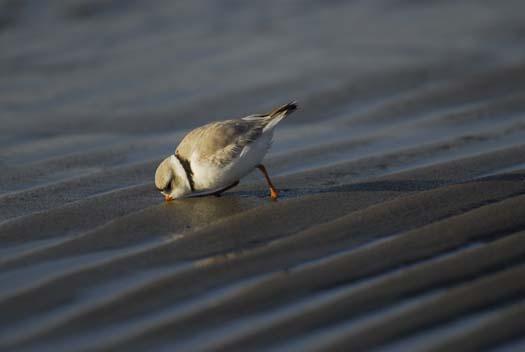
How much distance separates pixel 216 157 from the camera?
211 inches

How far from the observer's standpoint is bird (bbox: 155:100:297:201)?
536cm

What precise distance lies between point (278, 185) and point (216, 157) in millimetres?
646

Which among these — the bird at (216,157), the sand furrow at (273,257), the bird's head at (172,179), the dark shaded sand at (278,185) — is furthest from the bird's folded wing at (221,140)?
A: the sand furrow at (273,257)

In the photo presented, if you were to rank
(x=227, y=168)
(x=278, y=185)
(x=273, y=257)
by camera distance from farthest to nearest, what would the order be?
(x=278, y=185)
(x=227, y=168)
(x=273, y=257)

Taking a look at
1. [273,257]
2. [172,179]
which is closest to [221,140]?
[172,179]

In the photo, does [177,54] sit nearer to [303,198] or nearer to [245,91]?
[245,91]

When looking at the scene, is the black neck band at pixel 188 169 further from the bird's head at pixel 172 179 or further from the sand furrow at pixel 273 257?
the sand furrow at pixel 273 257

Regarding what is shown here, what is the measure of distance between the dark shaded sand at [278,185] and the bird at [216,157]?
0.17 m

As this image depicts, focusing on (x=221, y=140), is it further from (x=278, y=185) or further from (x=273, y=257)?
(x=273, y=257)

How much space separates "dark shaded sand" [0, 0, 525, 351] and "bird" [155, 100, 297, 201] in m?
0.17

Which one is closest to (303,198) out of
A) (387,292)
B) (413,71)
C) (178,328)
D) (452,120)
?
(387,292)

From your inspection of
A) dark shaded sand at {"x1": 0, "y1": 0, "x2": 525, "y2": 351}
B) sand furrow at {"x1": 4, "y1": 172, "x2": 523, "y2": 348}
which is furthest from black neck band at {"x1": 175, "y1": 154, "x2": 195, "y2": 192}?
sand furrow at {"x1": 4, "y1": 172, "x2": 523, "y2": 348}

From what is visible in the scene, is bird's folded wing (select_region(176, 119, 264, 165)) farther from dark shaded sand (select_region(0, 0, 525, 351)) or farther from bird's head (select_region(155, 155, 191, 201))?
dark shaded sand (select_region(0, 0, 525, 351))

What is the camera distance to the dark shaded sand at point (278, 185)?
12.6 ft
